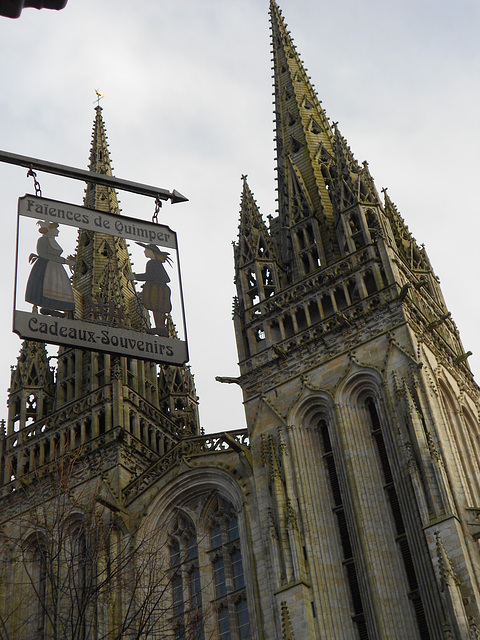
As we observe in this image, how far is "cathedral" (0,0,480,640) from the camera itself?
2508cm

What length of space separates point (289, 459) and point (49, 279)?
15.6m

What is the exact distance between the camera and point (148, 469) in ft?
106

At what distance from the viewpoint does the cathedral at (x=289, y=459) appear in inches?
987

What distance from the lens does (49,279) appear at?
49.2 feet

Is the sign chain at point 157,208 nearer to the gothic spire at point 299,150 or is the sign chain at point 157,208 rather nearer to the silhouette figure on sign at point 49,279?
the silhouette figure on sign at point 49,279

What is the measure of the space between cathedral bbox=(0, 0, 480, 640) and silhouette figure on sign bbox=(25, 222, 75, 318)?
2.33 meters

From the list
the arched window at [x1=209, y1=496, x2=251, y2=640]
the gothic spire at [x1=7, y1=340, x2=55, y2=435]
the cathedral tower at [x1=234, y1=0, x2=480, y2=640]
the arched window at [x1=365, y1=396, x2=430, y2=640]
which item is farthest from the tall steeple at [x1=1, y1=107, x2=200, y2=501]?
the arched window at [x1=365, y1=396, x2=430, y2=640]

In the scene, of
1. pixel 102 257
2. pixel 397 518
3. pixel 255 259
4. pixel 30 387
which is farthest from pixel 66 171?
pixel 102 257

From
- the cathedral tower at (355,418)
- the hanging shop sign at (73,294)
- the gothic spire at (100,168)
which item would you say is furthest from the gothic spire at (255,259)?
the hanging shop sign at (73,294)

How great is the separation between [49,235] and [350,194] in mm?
22501

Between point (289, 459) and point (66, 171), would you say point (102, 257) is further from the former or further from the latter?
point (66, 171)

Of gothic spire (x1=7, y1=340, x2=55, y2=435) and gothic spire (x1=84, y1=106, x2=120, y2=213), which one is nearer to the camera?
gothic spire (x1=7, y1=340, x2=55, y2=435)

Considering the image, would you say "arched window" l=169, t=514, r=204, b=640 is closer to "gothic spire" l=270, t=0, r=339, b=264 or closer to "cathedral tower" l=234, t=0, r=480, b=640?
"cathedral tower" l=234, t=0, r=480, b=640

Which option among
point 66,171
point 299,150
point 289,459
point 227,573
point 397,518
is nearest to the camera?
point 66,171
